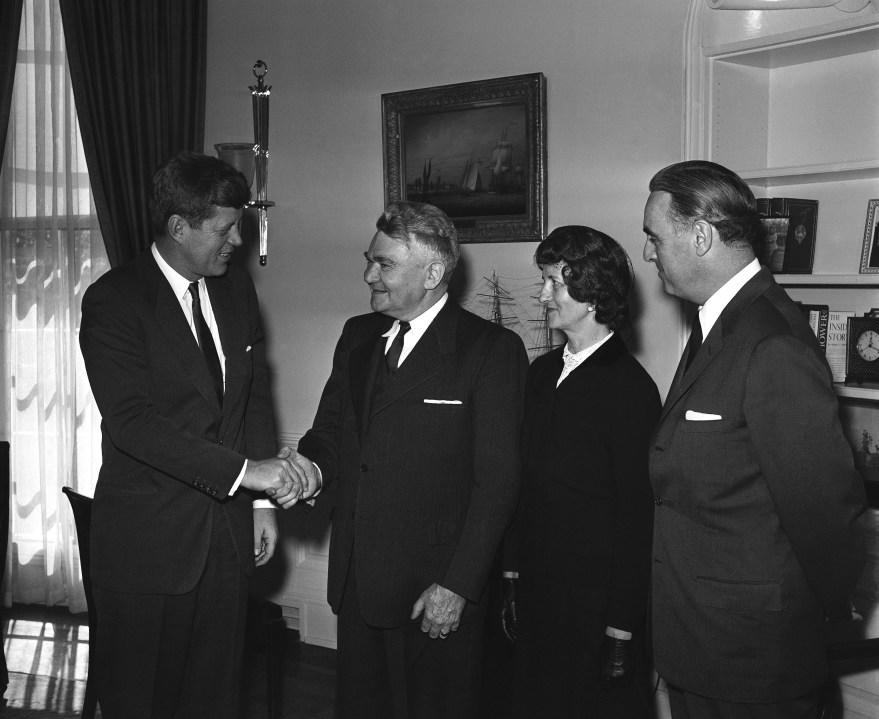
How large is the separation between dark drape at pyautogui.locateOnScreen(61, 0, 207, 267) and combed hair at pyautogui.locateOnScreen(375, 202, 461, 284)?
2105 millimetres

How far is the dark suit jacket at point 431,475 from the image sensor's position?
2.68m

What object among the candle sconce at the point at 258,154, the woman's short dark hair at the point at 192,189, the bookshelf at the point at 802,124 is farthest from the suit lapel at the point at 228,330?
the bookshelf at the point at 802,124

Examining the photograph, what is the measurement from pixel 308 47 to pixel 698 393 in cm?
293

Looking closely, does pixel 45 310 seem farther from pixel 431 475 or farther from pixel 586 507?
pixel 586 507

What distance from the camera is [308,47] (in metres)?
4.43

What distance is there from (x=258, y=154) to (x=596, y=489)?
88.0 inches

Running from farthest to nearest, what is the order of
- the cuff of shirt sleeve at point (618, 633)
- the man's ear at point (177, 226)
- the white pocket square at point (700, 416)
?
the man's ear at point (177, 226), the cuff of shirt sleeve at point (618, 633), the white pocket square at point (700, 416)

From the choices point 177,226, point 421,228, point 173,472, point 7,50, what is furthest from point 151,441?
point 7,50

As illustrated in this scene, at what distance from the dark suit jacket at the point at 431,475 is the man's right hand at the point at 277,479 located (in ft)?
0.60

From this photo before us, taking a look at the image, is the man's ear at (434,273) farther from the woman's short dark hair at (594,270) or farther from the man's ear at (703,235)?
the man's ear at (703,235)

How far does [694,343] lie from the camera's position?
7.61 feet

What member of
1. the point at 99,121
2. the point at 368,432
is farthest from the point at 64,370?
the point at 368,432

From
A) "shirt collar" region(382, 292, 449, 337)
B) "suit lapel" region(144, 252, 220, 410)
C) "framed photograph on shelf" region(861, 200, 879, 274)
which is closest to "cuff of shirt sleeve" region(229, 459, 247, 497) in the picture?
"suit lapel" region(144, 252, 220, 410)

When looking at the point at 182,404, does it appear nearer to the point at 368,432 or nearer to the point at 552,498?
the point at 368,432
